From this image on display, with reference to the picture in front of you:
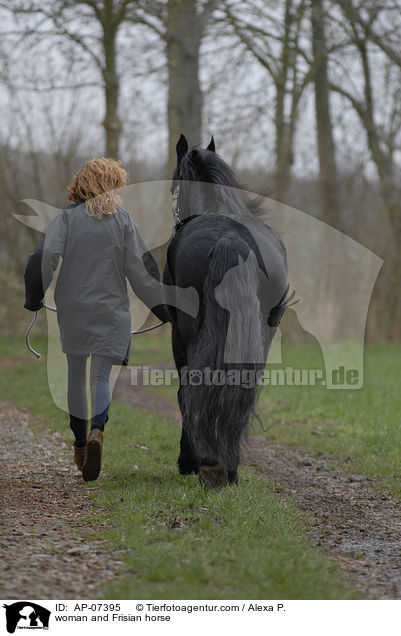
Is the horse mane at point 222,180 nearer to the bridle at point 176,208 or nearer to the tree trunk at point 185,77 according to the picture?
the bridle at point 176,208

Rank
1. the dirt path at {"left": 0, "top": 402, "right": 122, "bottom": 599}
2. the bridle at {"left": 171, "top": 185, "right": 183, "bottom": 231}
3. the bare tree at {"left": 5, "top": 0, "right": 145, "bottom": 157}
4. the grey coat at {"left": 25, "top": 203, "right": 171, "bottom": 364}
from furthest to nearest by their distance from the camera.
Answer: the bare tree at {"left": 5, "top": 0, "right": 145, "bottom": 157} → the bridle at {"left": 171, "top": 185, "right": 183, "bottom": 231} → the grey coat at {"left": 25, "top": 203, "right": 171, "bottom": 364} → the dirt path at {"left": 0, "top": 402, "right": 122, "bottom": 599}

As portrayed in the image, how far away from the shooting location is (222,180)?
4750mm

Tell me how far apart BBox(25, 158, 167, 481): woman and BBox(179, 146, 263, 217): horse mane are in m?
0.53

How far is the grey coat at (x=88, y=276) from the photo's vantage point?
4.50 meters

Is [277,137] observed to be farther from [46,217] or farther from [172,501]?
[172,501]

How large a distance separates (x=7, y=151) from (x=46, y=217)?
3.20 metres

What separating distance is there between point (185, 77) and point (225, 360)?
8615 millimetres

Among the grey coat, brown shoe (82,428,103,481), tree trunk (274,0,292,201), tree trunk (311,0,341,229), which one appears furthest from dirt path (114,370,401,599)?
tree trunk (311,0,341,229)

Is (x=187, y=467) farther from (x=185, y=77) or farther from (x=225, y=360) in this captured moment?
(x=185, y=77)

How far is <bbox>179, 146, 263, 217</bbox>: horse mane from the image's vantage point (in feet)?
15.4

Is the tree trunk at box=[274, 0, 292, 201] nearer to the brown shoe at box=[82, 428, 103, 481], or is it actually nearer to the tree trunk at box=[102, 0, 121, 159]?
the tree trunk at box=[102, 0, 121, 159]

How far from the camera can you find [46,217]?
1353cm

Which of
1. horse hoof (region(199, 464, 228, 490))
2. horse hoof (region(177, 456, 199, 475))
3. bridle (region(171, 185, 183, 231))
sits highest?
bridle (region(171, 185, 183, 231))
